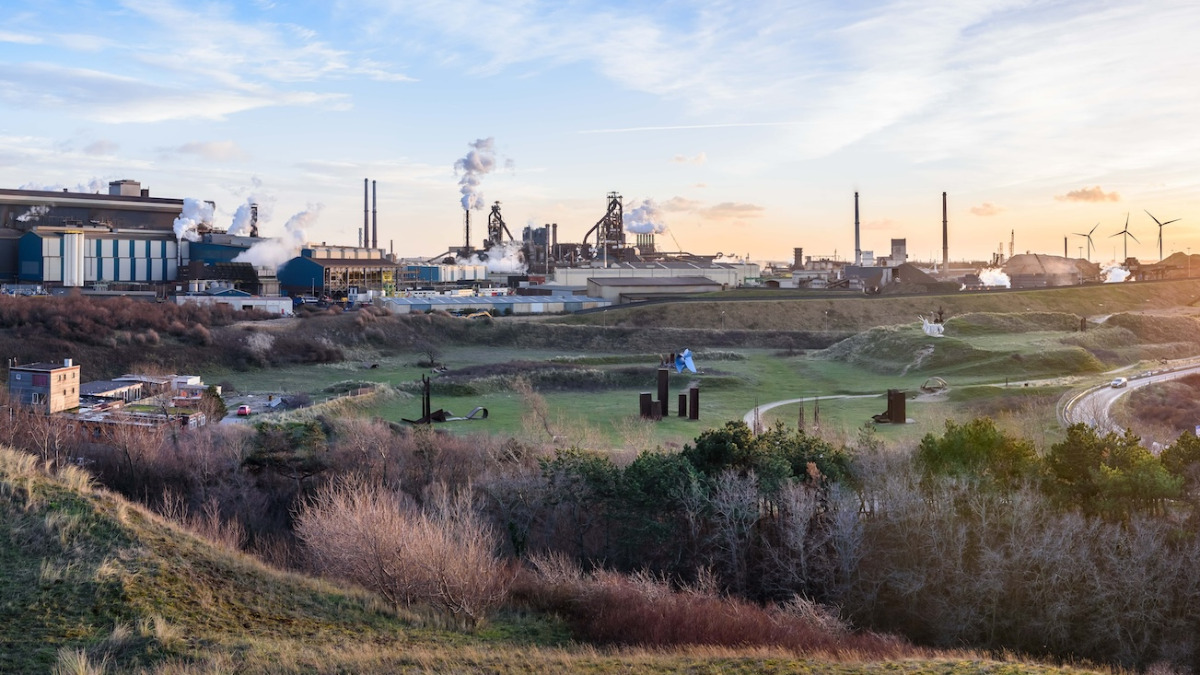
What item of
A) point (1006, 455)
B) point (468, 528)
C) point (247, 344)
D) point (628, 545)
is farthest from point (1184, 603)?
point (247, 344)

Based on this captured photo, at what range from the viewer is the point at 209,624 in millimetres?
11906

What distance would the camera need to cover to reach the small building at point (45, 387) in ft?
93.7

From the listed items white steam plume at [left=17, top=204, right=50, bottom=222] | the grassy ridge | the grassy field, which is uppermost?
white steam plume at [left=17, top=204, right=50, bottom=222]

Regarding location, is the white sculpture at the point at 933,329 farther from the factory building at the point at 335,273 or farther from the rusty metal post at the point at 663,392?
the factory building at the point at 335,273

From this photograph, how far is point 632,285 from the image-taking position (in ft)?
263

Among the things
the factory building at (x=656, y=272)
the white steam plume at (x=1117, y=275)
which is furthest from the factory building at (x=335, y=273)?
the white steam plume at (x=1117, y=275)

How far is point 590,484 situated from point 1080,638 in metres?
8.32

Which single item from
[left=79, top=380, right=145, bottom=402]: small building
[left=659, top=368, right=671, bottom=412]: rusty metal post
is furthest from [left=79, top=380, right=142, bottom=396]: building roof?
[left=659, top=368, right=671, bottom=412]: rusty metal post

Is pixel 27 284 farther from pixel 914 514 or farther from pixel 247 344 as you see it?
pixel 914 514

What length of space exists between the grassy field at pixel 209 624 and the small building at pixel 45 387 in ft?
50.5

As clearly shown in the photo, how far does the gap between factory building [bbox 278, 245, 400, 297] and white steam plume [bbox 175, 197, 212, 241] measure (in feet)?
25.4

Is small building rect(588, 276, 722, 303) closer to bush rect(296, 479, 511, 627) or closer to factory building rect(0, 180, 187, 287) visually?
factory building rect(0, 180, 187, 287)

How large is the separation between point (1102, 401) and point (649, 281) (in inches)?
2100

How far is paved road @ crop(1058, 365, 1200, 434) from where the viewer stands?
26.2 m
